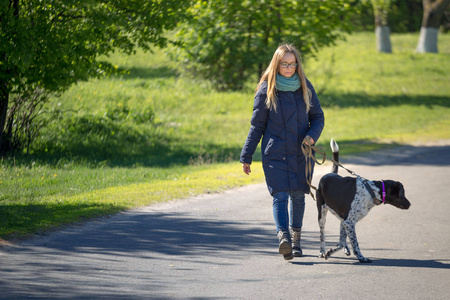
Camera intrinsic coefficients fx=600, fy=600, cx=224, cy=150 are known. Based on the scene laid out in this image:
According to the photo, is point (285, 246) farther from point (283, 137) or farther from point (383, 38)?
point (383, 38)

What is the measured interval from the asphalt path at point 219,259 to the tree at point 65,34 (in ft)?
13.9

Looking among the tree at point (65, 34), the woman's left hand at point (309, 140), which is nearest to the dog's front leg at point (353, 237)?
the woman's left hand at point (309, 140)

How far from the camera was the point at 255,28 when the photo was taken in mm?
24984

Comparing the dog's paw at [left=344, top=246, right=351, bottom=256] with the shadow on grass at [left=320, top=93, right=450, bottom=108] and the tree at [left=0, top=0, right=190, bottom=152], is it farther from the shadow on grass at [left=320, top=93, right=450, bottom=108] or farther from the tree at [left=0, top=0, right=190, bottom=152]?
the shadow on grass at [left=320, top=93, right=450, bottom=108]

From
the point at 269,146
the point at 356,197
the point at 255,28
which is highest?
the point at 255,28

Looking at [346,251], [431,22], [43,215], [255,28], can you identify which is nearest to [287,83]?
[346,251]

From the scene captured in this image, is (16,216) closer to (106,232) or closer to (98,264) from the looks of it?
(106,232)

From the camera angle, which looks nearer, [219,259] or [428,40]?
[219,259]

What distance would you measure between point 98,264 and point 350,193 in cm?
264

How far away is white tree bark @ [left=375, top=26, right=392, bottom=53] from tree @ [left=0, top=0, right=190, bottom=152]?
29.2 m

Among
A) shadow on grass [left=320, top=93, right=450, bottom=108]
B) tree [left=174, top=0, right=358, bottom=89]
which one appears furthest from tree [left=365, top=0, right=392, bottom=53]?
tree [left=174, top=0, right=358, bottom=89]

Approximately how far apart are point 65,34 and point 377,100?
837 inches

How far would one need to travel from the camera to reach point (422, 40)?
1576 inches

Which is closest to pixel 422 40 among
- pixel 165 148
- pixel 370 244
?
pixel 165 148
